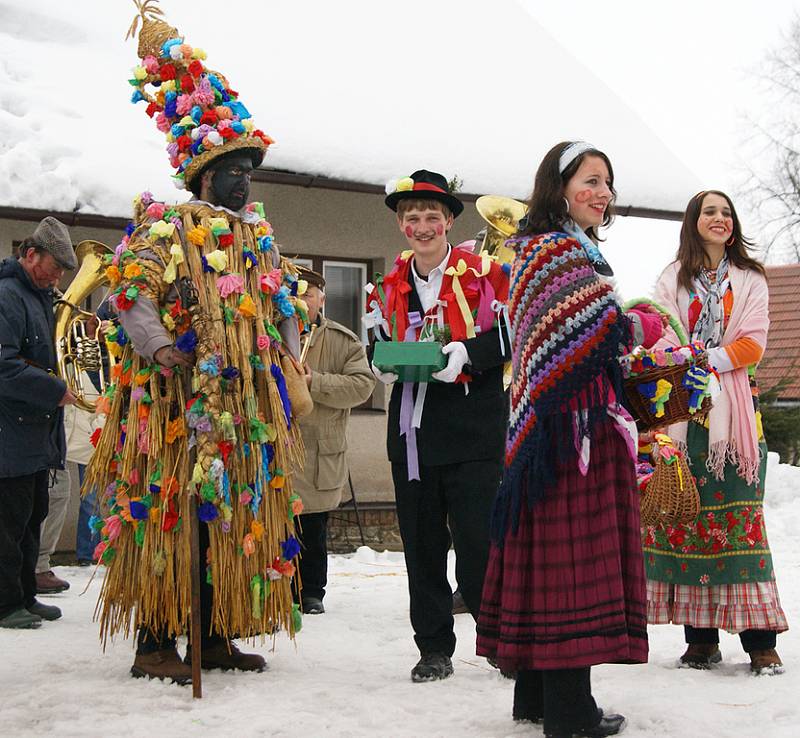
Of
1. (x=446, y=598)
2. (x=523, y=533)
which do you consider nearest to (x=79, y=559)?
(x=446, y=598)

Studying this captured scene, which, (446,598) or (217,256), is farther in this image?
(446,598)

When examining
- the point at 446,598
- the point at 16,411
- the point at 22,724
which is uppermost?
the point at 16,411

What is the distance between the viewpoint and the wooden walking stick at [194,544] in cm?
432

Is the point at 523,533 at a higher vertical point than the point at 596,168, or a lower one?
lower

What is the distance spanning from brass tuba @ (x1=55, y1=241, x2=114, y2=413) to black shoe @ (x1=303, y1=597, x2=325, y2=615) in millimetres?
1713

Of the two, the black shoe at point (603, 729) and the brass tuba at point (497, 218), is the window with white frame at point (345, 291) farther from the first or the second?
the black shoe at point (603, 729)

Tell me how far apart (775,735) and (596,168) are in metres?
2.06

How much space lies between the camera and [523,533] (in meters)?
3.72

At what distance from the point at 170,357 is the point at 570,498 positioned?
1.75m

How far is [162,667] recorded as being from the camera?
4.62 m

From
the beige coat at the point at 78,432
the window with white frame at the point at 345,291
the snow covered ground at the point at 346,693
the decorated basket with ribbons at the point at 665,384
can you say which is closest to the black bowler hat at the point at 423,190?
the decorated basket with ribbons at the point at 665,384

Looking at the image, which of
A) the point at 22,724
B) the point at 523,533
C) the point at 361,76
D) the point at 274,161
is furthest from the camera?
the point at 361,76

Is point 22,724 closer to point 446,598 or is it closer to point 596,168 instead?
point 446,598

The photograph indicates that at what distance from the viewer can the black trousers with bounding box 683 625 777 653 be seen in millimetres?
4871
